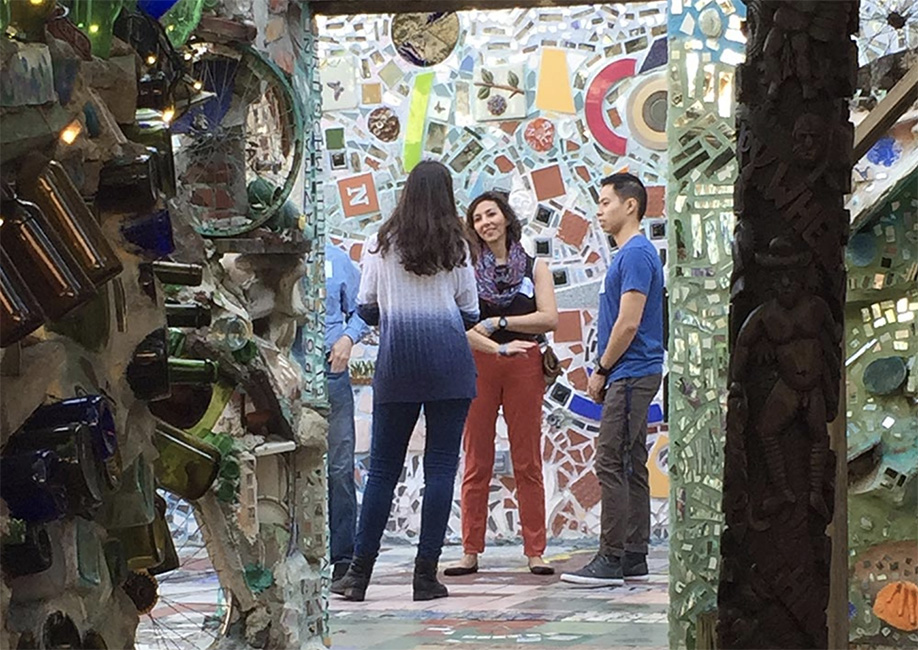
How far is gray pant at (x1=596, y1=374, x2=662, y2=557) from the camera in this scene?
553cm

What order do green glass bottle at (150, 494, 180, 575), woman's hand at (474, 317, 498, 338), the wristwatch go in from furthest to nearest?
woman's hand at (474, 317, 498, 338) → the wristwatch → green glass bottle at (150, 494, 180, 575)

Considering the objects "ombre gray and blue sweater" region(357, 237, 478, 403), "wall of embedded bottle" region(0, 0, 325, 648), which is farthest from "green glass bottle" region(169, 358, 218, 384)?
"ombre gray and blue sweater" region(357, 237, 478, 403)

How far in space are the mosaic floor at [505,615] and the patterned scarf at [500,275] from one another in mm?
1000

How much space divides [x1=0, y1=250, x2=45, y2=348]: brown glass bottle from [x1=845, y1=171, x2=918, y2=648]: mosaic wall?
329 cm

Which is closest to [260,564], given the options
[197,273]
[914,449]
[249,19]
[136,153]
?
[249,19]

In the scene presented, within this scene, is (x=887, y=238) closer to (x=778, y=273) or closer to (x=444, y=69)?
(x=778, y=273)

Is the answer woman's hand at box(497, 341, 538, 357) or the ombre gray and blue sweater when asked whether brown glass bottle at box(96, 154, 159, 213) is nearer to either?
the ombre gray and blue sweater

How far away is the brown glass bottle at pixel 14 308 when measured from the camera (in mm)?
1279

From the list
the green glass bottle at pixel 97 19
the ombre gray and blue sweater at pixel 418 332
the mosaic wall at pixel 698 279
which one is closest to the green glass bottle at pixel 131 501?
the green glass bottle at pixel 97 19

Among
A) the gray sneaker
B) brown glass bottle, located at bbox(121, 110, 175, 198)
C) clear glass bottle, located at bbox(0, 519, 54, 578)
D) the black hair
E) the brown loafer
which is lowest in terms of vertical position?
the brown loafer

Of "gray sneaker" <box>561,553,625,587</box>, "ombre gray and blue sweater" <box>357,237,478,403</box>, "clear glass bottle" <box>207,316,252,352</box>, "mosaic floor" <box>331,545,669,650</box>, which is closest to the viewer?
"clear glass bottle" <box>207,316,252,352</box>

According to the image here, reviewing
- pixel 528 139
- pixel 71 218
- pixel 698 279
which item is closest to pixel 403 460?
pixel 698 279

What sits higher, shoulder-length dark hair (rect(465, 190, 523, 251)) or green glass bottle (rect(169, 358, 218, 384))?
shoulder-length dark hair (rect(465, 190, 523, 251))

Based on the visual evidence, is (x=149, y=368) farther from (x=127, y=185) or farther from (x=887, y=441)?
(x=887, y=441)
